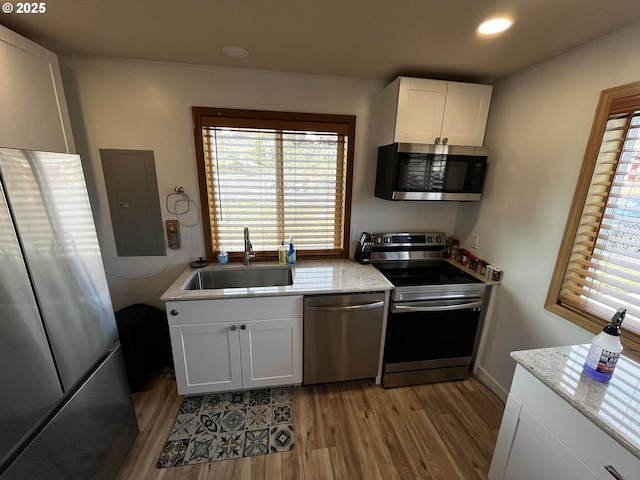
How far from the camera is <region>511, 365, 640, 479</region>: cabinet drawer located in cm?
85

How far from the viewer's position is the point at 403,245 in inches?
97.4

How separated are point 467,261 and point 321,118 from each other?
5.94 feet

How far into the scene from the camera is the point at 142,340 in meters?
2.00

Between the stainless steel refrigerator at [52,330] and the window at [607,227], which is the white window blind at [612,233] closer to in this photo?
the window at [607,227]

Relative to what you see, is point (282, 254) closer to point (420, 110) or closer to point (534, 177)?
point (420, 110)

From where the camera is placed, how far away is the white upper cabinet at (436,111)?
1.93m

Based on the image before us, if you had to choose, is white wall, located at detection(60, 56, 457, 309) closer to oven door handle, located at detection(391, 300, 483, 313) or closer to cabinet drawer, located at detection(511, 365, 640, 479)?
oven door handle, located at detection(391, 300, 483, 313)

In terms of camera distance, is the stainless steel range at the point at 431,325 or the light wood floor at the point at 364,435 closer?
the light wood floor at the point at 364,435

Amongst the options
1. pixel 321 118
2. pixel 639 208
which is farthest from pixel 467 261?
pixel 321 118

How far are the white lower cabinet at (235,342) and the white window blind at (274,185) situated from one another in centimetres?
71

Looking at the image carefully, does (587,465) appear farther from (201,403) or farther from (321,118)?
(321,118)

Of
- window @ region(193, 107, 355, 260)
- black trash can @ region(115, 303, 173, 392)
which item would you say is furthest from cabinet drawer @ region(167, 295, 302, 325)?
window @ region(193, 107, 355, 260)

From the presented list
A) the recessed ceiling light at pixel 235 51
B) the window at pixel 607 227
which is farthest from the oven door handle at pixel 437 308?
the recessed ceiling light at pixel 235 51

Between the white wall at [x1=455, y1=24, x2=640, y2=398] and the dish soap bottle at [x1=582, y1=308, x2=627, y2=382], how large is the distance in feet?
1.77
